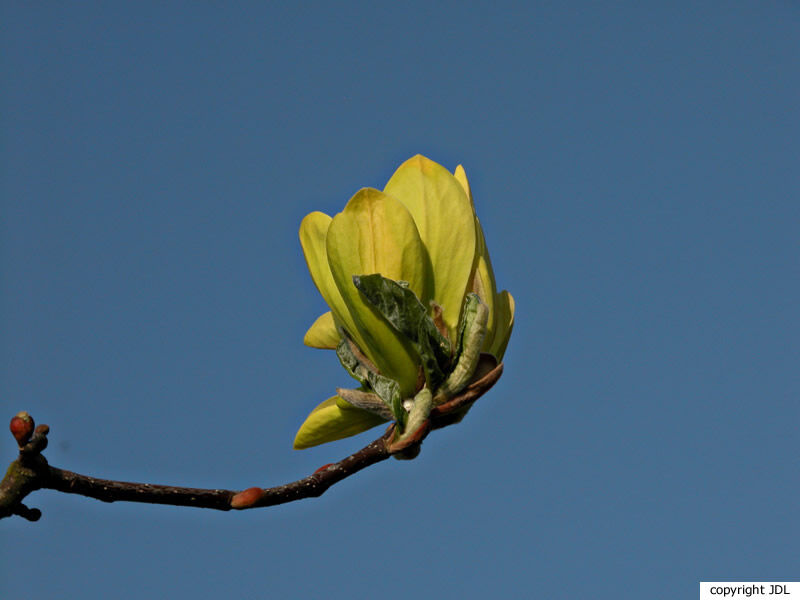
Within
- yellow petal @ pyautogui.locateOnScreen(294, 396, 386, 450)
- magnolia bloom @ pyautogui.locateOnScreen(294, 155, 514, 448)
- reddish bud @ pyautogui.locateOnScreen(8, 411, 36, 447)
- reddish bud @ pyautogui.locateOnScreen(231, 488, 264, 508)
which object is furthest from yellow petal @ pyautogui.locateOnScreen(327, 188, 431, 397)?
reddish bud @ pyautogui.locateOnScreen(8, 411, 36, 447)

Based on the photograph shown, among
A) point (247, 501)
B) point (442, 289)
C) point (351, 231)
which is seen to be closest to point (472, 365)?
point (442, 289)

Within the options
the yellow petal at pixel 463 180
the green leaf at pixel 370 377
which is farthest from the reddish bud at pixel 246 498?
the yellow petal at pixel 463 180

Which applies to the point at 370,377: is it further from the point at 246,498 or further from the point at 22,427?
the point at 22,427

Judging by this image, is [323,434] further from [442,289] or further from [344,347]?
[442,289]

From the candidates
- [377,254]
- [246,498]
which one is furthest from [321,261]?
[246,498]

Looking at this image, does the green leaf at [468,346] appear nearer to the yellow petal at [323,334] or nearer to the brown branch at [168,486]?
the brown branch at [168,486]

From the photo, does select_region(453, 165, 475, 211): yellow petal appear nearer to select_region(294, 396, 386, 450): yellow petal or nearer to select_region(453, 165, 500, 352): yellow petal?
select_region(453, 165, 500, 352): yellow petal
